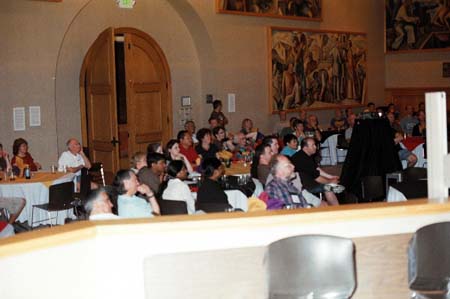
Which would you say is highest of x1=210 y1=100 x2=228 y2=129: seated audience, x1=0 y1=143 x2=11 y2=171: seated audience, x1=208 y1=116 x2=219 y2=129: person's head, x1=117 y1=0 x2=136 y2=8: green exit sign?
x1=117 y1=0 x2=136 y2=8: green exit sign

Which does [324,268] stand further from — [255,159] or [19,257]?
[255,159]

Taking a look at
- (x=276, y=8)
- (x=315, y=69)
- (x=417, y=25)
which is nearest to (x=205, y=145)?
(x=276, y=8)

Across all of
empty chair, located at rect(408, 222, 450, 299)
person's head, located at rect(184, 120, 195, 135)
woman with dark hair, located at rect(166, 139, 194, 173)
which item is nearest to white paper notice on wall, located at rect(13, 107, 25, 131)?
woman with dark hair, located at rect(166, 139, 194, 173)

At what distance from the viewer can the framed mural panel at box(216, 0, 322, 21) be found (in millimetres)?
18078

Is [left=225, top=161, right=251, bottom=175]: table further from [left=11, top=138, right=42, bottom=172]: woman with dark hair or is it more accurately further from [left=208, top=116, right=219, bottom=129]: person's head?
[left=208, top=116, right=219, bottom=129]: person's head

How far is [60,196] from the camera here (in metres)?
11.1

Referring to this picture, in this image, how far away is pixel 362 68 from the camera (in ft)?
76.3

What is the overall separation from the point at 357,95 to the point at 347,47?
153 cm

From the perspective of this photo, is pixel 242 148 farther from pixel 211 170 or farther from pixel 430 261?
pixel 430 261

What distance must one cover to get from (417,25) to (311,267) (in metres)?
19.6

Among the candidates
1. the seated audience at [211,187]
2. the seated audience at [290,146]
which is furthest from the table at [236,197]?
the seated audience at [290,146]

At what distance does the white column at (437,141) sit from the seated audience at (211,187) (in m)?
3.32

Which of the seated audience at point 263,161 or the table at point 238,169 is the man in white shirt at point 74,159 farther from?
the seated audience at point 263,161

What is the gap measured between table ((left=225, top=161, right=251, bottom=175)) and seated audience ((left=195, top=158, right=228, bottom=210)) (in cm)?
219
